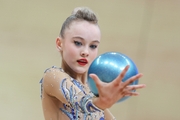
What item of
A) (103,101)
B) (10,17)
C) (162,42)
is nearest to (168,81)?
(162,42)

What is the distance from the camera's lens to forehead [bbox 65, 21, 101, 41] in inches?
43.6

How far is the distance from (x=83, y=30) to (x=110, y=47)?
138 cm

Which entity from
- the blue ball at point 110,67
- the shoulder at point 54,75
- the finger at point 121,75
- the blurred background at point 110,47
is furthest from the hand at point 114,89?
the blurred background at point 110,47

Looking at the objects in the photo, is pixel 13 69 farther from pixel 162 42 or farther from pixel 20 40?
pixel 162 42

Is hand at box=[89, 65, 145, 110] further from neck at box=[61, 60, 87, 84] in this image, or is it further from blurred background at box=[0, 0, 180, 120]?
blurred background at box=[0, 0, 180, 120]

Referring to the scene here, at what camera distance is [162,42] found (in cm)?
241

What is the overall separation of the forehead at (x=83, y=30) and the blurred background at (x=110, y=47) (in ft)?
4.37

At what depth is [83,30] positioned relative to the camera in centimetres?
111

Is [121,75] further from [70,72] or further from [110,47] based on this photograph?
[110,47]

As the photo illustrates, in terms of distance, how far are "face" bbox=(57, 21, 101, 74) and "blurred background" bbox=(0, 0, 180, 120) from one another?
4.37 ft

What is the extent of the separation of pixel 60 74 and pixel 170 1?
170cm

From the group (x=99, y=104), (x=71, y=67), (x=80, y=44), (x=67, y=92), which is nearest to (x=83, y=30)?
(x=80, y=44)

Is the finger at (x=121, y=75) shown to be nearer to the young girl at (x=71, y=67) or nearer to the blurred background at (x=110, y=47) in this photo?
the young girl at (x=71, y=67)

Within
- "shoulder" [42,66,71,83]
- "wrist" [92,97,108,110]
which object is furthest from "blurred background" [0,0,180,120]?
"wrist" [92,97,108,110]
